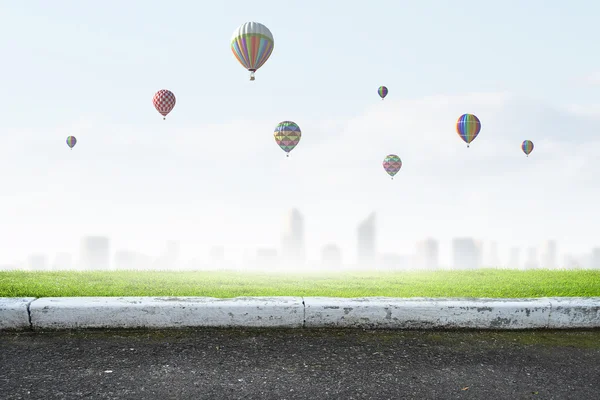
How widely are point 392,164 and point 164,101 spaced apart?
49.6 ft

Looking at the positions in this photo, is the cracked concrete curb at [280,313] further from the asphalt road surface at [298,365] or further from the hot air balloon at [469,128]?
the hot air balloon at [469,128]

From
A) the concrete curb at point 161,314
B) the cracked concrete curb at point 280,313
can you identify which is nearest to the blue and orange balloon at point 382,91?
the cracked concrete curb at point 280,313

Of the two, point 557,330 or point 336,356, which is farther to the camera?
point 557,330

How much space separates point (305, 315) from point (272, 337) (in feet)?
1.31

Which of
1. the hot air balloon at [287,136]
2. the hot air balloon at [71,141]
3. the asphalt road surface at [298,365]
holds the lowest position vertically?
the asphalt road surface at [298,365]

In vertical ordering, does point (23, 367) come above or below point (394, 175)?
below

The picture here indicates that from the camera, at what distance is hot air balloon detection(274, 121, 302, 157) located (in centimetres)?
2673

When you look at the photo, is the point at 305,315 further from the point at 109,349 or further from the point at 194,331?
the point at 109,349

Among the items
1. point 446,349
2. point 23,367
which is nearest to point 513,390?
point 446,349

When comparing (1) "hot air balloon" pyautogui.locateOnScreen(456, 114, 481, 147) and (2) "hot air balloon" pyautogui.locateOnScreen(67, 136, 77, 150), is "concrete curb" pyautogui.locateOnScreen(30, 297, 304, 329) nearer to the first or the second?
(1) "hot air balloon" pyautogui.locateOnScreen(456, 114, 481, 147)

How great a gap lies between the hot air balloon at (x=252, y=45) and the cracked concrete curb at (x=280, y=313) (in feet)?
58.6

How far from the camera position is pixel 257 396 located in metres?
3.27

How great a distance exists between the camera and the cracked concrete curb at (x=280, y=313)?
4.63m

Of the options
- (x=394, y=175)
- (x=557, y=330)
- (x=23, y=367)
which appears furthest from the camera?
(x=394, y=175)
